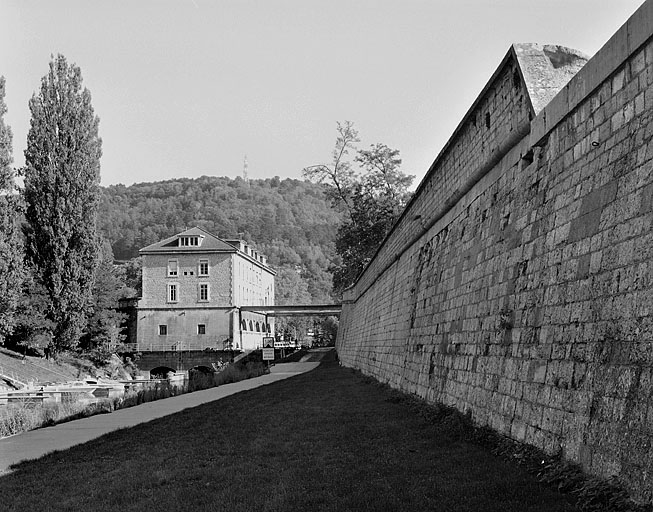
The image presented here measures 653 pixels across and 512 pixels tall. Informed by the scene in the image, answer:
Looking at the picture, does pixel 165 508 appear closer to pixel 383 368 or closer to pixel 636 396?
pixel 636 396

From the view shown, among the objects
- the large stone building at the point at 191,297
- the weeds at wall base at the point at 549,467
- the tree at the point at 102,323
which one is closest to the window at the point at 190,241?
the large stone building at the point at 191,297

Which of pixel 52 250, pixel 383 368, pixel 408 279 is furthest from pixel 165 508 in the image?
pixel 52 250

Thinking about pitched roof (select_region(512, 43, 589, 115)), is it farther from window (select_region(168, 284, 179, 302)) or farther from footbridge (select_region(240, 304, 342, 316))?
window (select_region(168, 284, 179, 302))

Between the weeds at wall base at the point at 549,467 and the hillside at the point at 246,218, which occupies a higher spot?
the hillside at the point at 246,218

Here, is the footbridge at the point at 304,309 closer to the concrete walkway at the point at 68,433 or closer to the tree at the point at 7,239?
the tree at the point at 7,239

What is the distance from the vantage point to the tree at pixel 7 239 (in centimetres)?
3086

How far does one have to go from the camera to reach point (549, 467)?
238 inches

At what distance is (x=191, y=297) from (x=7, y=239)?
31.9m

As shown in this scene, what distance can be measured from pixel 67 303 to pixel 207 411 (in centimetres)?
2721

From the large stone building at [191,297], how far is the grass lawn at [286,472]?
51.0m

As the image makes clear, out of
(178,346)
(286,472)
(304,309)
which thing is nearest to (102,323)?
(178,346)

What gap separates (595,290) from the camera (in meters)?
6.06

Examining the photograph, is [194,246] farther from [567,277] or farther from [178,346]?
[567,277]

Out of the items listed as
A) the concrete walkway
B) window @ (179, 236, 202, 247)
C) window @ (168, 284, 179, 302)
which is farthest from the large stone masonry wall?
window @ (179, 236, 202, 247)
